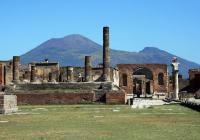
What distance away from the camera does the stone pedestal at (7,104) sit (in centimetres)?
2464

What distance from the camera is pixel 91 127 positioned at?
16.8m

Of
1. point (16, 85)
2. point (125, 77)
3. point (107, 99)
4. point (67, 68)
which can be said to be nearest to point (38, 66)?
point (67, 68)

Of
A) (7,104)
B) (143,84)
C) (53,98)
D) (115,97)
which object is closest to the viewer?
(7,104)

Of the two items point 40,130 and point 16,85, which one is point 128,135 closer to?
point 40,130

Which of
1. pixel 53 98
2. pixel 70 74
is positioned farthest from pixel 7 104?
pixel 70 74

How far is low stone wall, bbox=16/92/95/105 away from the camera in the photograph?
37688 millimetres

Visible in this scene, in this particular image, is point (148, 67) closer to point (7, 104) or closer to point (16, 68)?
point (16, 68)

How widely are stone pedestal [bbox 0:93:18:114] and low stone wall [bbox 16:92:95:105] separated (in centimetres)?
1054

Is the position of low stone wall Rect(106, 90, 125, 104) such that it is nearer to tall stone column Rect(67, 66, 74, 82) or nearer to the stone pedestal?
the stone pedestal

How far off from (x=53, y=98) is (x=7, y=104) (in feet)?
40.4

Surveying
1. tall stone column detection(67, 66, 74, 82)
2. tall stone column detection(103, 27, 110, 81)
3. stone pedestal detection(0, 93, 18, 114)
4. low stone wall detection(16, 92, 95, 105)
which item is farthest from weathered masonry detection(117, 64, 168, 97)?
stone pedestal detection(0, 93, 18, 114)

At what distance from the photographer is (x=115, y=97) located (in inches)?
1489

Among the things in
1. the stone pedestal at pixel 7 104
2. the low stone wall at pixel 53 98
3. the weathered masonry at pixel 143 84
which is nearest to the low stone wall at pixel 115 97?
the low stone wall at pixel 53 98

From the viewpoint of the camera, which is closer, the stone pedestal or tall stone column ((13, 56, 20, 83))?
the stone pedestal
